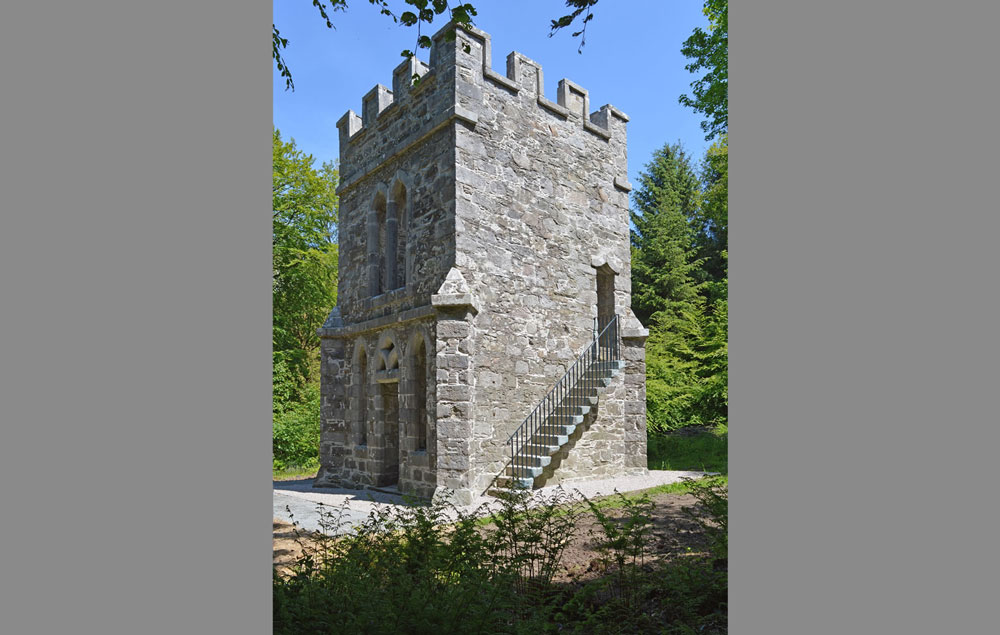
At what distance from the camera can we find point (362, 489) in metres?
12.2

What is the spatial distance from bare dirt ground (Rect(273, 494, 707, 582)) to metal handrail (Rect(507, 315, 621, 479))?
293 centimetres

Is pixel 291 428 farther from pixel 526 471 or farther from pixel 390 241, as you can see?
pixel 526 471

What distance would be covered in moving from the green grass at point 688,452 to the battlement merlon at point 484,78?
7737 mm

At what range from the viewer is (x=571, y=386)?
11961 millimetres

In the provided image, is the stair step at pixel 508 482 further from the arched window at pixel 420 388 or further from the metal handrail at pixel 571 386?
the arched window at pixel 420 388

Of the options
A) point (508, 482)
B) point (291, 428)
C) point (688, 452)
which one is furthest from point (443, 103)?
point (291, 428)

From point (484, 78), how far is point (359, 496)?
8.17m

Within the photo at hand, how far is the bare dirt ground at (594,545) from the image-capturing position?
526 cm

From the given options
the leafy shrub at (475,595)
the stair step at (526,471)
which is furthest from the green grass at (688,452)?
the leafy shrub at (475,595)

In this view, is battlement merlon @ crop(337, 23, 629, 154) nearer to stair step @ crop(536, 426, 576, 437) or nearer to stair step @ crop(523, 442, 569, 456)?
stair step @ crop(536, 426, 576, 437)

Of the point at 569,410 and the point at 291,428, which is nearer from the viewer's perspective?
the point at 569,410

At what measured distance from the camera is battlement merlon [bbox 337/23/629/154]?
10.8 meters

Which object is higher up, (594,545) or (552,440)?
(552,440)

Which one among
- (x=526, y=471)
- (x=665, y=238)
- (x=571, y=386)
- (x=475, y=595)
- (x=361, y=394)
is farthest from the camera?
(x=665, y=238)
